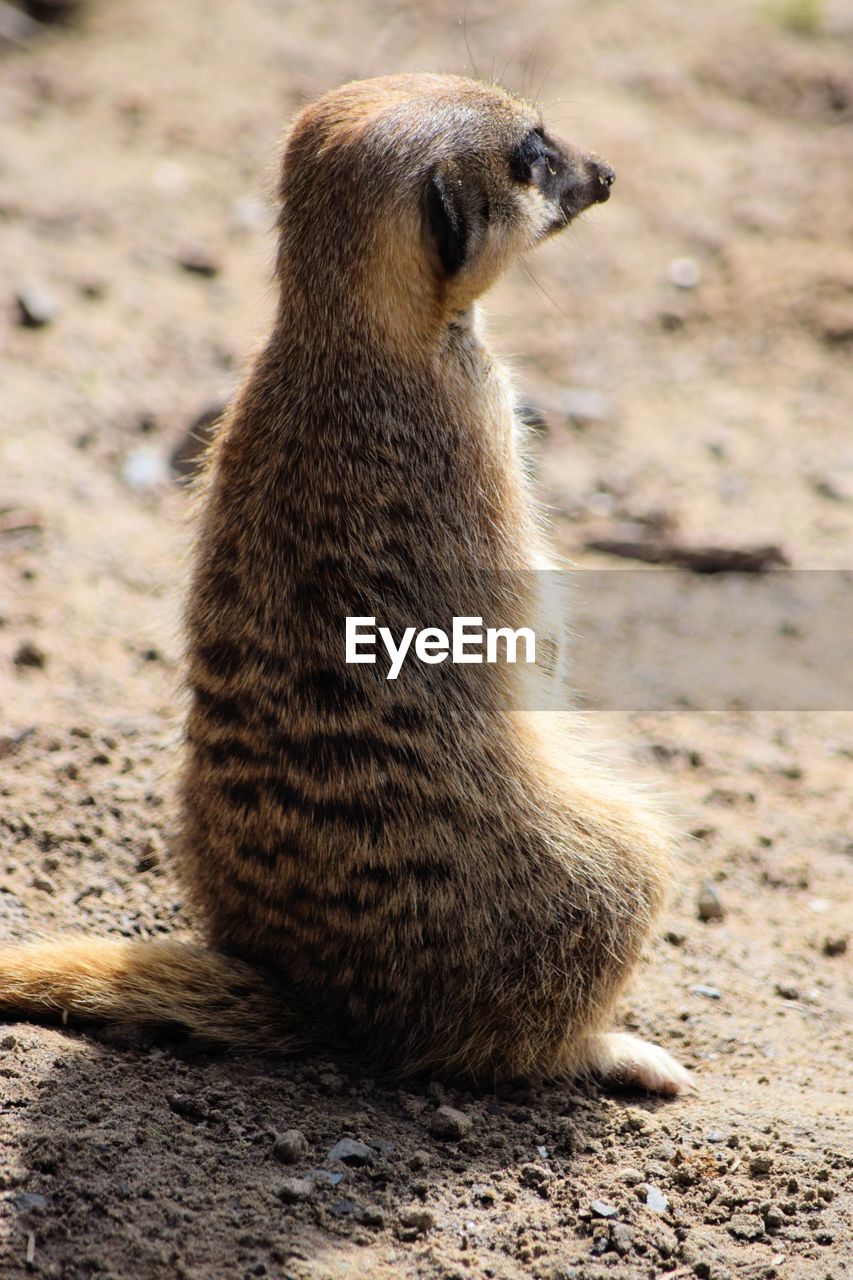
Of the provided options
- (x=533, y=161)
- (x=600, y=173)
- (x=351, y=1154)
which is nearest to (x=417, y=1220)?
(x=351, y=1154)

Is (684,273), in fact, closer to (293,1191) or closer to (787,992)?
(787,992)

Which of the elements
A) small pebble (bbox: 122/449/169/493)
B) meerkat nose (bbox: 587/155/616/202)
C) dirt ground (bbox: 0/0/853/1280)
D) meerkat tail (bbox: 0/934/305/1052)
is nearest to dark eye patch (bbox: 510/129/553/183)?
meerkat nose (bbox: 587/155/616/202)

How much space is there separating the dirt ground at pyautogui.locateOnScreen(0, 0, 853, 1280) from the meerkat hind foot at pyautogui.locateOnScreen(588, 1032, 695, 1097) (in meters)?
0.06

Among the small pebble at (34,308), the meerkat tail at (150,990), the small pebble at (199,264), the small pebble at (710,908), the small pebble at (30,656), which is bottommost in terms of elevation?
the meerkat tail at (150,990)

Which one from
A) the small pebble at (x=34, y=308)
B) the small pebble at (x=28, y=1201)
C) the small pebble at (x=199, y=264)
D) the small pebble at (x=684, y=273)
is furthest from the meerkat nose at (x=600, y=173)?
the small pebble at (x=684, y=273)

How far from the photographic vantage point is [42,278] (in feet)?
18.6

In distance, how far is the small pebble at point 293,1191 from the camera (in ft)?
8.00

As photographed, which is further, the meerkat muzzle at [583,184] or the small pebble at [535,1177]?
the meerkat muzzle at [583,184]

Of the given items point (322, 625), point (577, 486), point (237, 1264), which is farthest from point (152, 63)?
point (237, 1264)

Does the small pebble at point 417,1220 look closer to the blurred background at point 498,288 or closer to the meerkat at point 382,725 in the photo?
the meerkat at point 382,725

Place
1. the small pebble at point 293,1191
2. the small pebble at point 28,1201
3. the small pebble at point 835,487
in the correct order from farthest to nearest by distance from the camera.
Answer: the small pebble at point 835,487 < the small pebble at point 293,1191 < the small pebble at point 28,1201

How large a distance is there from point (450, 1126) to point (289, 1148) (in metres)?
0.35

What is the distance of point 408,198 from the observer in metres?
2.85

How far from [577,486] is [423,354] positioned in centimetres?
261
